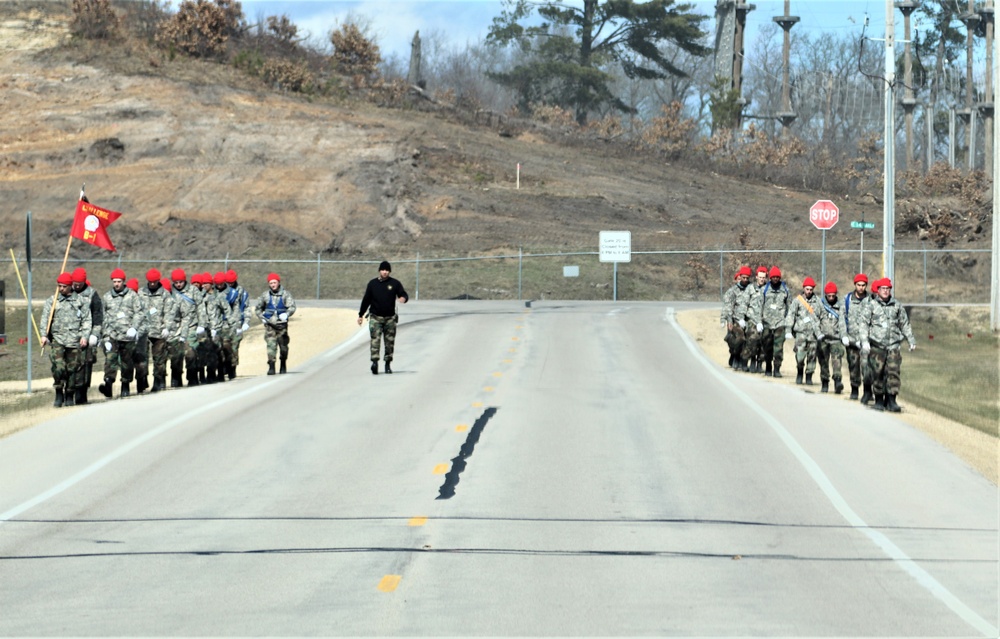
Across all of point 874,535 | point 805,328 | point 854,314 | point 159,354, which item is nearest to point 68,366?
point 159,354

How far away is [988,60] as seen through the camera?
7219cm

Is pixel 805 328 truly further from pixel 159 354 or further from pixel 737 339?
pixel 159 354

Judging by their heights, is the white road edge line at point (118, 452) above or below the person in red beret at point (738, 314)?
below

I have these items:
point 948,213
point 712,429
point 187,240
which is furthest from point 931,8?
point 712,429

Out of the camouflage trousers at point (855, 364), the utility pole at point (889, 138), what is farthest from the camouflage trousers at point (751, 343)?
the utility pole at point (889, 138)

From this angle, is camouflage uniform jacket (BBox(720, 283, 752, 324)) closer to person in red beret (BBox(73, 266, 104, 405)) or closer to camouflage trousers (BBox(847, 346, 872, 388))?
camouflage trousers (BBox(847, 346, 872, 388))

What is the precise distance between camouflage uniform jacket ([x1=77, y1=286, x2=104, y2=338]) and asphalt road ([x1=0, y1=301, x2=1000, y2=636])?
1294 millimetres

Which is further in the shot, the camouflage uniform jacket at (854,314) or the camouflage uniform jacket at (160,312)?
the camouflage uniform jacket at (160,312)

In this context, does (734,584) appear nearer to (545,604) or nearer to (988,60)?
(545,604)

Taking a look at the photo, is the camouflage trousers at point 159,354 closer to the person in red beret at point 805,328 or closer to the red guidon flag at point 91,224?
the red guidon flag at point 91,224

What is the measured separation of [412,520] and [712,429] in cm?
633

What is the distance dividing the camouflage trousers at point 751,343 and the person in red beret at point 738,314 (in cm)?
14

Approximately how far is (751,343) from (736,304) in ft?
2.47

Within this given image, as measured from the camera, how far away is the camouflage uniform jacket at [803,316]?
77.1ft
